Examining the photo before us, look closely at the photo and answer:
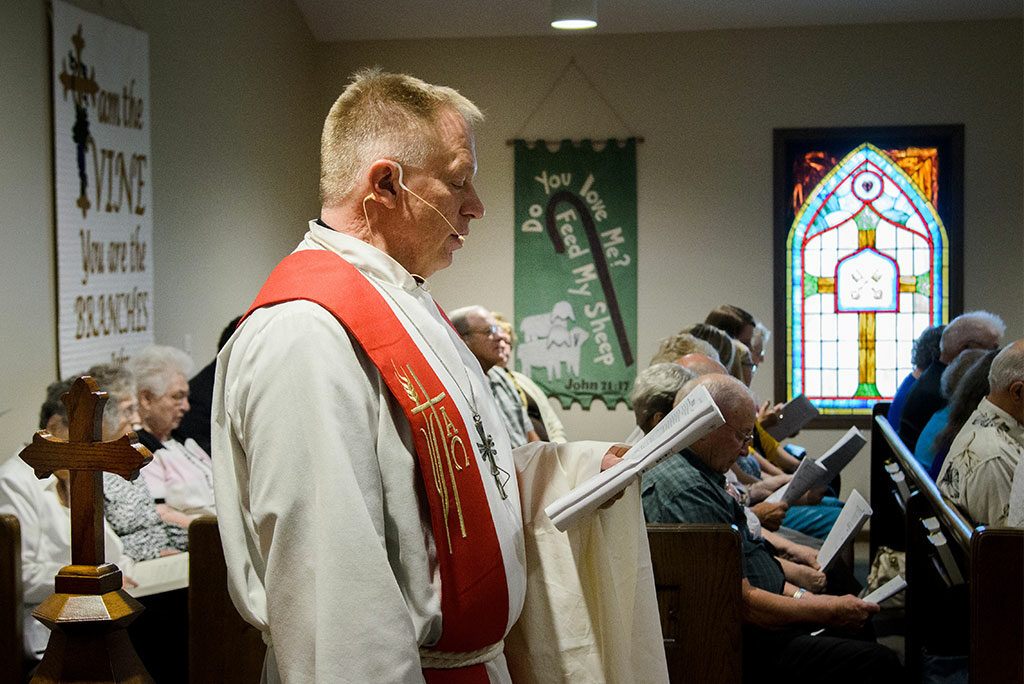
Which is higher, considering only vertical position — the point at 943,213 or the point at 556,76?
the point at 556,76

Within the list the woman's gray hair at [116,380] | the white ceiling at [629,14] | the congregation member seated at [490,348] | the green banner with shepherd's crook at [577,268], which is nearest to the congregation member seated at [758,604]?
the congregation member seated at [490,348]

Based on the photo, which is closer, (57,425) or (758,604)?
(758,604)

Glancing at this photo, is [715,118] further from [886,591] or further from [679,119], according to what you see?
[886,591]

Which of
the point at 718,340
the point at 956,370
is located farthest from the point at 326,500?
the point at 718,340

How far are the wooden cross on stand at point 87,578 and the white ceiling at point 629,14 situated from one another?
576 centimetres

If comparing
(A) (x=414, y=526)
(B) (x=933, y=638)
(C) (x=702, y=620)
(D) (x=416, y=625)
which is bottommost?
(B) (x=933, y=638)

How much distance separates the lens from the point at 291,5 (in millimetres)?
6496

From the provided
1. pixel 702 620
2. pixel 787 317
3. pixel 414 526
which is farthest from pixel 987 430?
pixel 787 317

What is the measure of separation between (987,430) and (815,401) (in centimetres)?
395

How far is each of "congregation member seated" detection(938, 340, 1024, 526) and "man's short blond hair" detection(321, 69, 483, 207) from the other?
2.01 m

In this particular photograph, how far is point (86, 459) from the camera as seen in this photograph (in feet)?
3.62

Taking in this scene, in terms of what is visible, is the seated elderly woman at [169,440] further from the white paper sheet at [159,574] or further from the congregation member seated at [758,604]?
the congregation member seated at [758,604]

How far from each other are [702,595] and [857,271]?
487cm

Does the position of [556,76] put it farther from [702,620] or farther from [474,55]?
[702,620]
